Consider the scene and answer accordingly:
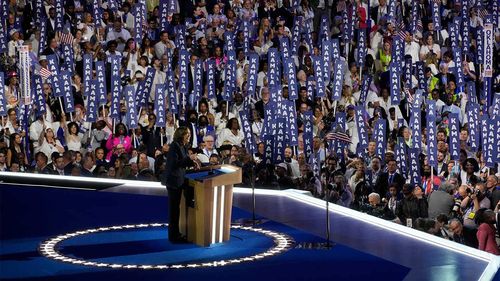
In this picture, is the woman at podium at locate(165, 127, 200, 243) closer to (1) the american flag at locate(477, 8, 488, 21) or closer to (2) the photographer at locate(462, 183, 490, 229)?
(2) the photographer at locate(462, 183, 490, 229)

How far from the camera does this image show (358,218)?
927cm

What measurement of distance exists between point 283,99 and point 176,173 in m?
4.85

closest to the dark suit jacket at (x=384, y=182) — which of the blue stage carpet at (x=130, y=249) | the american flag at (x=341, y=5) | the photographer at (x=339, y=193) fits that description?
the photographer at (x=339, y=193)

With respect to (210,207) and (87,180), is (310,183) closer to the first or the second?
(87,180)

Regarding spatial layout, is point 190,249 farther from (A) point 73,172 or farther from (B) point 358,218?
(A) point 73,172

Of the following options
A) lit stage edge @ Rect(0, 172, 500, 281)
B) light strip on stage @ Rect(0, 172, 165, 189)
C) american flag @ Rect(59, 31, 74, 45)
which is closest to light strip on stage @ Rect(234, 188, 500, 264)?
lit stage edge @ Rect(0, 172, 500, 281)

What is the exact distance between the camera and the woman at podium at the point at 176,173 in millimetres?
8305

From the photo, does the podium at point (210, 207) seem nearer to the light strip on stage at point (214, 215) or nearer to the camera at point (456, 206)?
the light strip on stage at point (214, 215)

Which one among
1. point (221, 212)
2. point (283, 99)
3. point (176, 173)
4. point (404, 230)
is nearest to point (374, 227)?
point (404, 230)

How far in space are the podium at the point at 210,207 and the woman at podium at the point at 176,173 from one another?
0.09m

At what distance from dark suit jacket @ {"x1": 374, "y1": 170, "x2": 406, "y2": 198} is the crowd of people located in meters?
0.02

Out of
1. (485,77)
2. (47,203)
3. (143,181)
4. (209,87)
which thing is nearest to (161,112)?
(209,87)

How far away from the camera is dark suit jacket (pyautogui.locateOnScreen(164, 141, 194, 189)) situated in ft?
27.2

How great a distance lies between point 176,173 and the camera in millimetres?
8320
